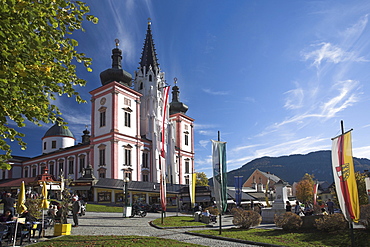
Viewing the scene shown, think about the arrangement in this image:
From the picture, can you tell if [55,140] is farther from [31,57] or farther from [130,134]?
[31,57]

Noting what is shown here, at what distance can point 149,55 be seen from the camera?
6112 centimetres

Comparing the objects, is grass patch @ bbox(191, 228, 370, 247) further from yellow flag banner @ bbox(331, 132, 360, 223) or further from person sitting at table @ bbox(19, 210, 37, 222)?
person sitting at table @ bbox(19, 210, 37, 222)

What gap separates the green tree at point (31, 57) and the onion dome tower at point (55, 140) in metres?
65.6

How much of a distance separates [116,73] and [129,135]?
33.3 feet

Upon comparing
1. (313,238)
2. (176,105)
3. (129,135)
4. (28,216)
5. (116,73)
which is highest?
(116,73)

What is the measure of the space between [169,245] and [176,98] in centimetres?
5953

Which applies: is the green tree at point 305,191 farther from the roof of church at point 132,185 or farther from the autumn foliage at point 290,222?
the autumn foliage at point 290,222

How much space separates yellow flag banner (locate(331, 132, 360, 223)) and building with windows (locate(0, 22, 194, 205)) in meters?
29.0

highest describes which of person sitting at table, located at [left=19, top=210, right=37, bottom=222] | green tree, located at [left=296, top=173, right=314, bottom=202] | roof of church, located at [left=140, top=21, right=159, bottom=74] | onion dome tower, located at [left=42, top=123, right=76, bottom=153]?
roof of church, located at [left=140, top=21, right=159, bottom=74]

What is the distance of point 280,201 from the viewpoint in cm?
2161

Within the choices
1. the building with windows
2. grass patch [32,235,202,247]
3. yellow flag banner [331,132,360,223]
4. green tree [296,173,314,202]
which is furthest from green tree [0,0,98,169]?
green tree [296,173,314,202]

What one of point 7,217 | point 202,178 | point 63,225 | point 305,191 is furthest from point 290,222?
point 305,191

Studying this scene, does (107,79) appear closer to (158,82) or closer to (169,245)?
(158,82)

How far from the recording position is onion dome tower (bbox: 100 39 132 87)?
5003 cm
